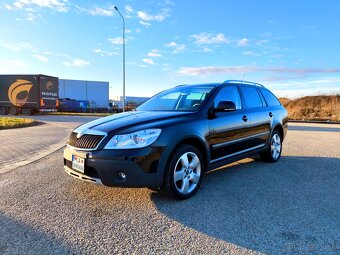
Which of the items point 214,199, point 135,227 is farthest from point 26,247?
point 214,199

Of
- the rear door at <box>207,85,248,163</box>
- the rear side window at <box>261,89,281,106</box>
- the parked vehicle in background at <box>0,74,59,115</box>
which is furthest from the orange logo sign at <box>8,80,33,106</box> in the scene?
the rear door at <box>207,85,248,163</box>

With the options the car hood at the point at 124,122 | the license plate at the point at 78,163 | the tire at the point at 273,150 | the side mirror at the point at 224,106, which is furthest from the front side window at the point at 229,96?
the license plate at the point at 78,163

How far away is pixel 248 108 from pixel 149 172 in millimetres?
2811

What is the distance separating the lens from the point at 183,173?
14.0 feet

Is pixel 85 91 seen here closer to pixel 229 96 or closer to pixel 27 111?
pixel 27 111

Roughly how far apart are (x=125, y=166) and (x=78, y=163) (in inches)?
29.4

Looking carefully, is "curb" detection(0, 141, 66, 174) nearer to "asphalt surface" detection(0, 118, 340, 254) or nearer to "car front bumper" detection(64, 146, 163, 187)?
"asphalt surface" detection(0, 118, 340, 254)

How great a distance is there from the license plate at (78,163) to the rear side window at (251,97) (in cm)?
320

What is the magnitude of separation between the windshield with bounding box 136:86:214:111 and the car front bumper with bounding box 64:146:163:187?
1332 mm

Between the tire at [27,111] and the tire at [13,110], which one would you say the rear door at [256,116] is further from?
the tire at [13,110]

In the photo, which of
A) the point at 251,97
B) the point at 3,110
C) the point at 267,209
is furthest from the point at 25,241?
the point at 3,110

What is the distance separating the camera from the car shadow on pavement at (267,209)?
312 cm

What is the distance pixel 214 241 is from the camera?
122 inches

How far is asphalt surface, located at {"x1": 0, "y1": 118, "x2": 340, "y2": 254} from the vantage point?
2.98 metres
